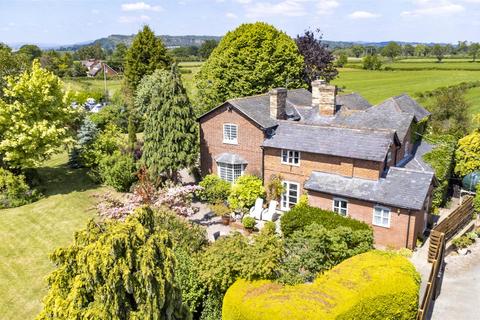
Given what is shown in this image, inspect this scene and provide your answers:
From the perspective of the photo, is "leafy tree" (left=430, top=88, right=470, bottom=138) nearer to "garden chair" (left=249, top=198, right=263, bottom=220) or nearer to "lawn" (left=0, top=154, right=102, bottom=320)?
"garden chair" (left=249, top=198, right=263, bottom=220)

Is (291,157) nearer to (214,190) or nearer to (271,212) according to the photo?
(271,212)

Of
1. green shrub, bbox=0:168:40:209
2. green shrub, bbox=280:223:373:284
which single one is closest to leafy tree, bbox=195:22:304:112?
green shrub, bbox=0:168:40:209

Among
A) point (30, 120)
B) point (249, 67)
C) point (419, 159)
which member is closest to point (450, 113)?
point (419, 159)

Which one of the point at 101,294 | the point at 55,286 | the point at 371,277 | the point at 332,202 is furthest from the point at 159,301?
the point at 332,202

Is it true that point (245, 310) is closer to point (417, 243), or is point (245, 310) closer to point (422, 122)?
point (417, 243)

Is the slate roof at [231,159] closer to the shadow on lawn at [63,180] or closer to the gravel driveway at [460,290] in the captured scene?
the shadow on lawn at [63,180]
